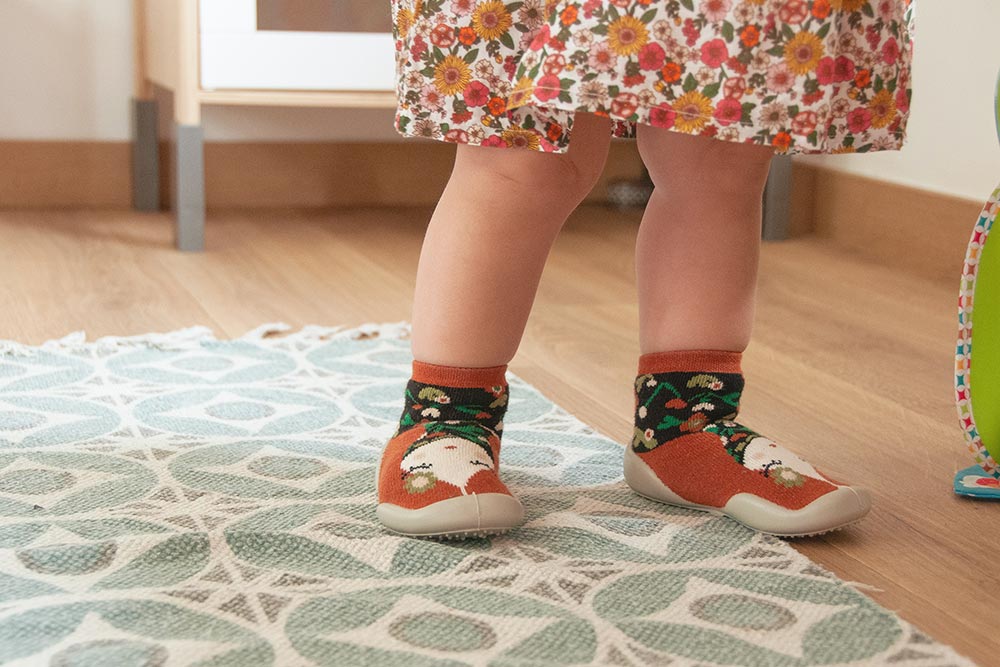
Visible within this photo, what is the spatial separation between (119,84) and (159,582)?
1.69 metres

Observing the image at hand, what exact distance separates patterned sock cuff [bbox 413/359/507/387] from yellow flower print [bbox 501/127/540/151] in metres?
0.16

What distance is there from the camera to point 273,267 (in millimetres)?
1739

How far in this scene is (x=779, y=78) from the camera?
69 cm

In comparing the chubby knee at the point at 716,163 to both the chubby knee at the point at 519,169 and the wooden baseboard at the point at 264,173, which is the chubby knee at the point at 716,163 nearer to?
the chubby knee at the point at 519,169

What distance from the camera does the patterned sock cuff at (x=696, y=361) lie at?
863mm

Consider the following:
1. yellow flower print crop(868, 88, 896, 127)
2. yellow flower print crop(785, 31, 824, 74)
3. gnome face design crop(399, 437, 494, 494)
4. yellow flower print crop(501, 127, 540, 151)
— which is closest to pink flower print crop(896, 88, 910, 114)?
yellow flower print crop(868, 88, 896, 127)

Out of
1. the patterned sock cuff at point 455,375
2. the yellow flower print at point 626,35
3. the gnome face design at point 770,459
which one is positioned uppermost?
the yellow flower print at point 626,35

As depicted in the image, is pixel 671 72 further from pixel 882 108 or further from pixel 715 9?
pixel 882 108

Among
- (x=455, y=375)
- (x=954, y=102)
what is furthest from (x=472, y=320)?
(x=954, y=102)

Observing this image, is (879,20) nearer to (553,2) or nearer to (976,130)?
(553,2)

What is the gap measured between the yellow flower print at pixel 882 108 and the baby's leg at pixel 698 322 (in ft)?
0.31

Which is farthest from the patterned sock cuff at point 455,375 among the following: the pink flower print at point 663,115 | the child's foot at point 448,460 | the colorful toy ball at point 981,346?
the colorful toy ball at point 981,346

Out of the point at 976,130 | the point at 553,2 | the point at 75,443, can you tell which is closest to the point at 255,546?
the point at 75,443

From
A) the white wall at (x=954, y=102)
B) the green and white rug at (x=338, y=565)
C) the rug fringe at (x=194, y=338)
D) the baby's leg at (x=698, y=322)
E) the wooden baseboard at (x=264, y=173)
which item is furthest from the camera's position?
the wooden baseboard at (x=264, y=173)
